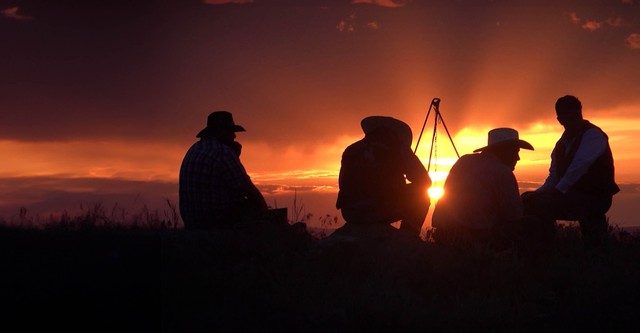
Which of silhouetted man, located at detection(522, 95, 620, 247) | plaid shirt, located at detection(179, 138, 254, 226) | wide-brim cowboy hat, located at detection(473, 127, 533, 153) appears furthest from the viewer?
silhouetted man, located at detection(522, 95, 620, 247)

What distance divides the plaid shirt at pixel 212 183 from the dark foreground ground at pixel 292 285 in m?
0.92

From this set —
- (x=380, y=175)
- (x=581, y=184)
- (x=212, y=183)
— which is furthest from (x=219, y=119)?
(x=581, y=184)

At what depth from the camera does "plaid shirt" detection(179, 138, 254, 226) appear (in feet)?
35.8

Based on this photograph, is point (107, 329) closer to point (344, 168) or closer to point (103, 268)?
point (103, 268)

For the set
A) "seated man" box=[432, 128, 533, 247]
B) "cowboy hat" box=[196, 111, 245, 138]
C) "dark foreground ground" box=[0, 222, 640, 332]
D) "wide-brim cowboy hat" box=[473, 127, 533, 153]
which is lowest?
"dark foreground ground" box=[0, 222, 640, 332]

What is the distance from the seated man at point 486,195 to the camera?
9.68 metres

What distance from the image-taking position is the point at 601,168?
1173cm

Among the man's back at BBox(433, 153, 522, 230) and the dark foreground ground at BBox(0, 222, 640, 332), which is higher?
the man's back at BBox(433, 153, 522, 230)

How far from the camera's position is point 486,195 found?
9719 mm

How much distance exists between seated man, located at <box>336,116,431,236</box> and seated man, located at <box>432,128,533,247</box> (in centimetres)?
53

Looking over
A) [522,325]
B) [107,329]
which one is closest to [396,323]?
[522,325]

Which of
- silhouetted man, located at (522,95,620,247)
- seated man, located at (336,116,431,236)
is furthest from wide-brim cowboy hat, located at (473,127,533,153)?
silhouetted man, located at (522,95,620,247)

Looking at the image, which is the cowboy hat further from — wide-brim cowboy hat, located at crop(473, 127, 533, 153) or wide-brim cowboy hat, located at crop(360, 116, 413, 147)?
wide-brim cowboy hat, located at crop(473, 127, 533, 153)

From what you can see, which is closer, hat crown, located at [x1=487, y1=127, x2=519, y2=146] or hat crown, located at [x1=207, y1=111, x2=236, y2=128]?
hat crown, located at [x1=487, y1=127, x2=519, y2=146]
